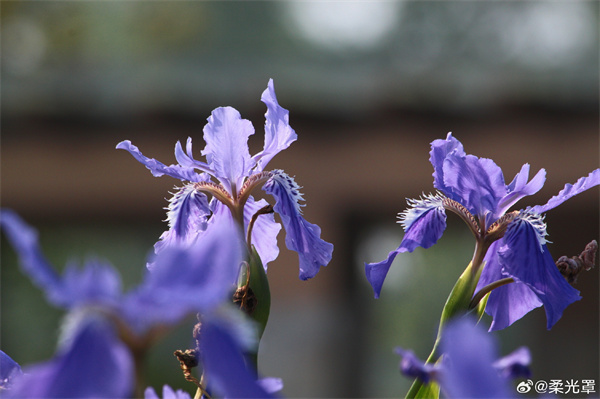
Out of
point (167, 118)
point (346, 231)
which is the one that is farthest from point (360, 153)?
point (167, 118)

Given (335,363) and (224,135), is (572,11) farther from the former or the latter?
(224,135)

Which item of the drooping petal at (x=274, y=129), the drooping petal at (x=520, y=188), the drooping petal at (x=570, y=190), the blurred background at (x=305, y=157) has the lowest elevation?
the drooping petal at (x=570, y=190)

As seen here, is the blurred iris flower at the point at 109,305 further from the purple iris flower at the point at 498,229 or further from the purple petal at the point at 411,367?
the purple iris flower at the point at 498,229

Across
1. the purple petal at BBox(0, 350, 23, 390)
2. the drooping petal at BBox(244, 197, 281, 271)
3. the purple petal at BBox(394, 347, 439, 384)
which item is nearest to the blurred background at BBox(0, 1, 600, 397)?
the drooping petal at BBox(244, 197, 281, 271)

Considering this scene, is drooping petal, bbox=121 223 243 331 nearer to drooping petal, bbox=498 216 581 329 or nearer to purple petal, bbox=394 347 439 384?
purple petal, bbox=394 347 439 384

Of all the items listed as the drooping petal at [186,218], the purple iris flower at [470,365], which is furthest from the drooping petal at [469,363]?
the drooping petal at [186,218]

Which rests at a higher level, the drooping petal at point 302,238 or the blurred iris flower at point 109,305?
→ the drooping petal at point 302,238
